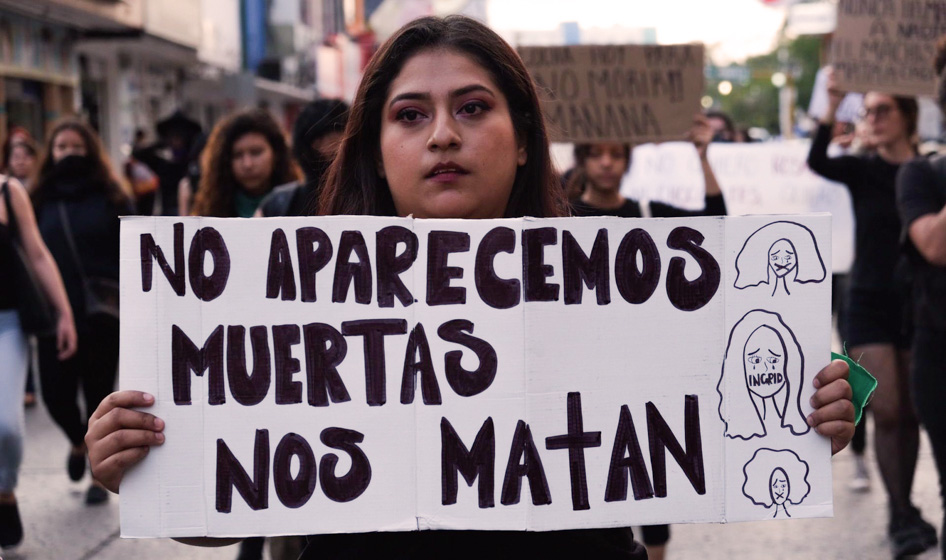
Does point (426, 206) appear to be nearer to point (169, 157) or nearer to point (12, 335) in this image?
point (12, 335)

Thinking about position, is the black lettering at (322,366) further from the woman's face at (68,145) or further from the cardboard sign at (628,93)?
the woman's face at (68,145)

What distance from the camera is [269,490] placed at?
206cm

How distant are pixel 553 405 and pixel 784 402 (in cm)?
41

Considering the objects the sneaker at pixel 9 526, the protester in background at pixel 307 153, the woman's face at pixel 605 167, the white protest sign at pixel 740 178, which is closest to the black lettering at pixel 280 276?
the protester in background at pixel 307 153

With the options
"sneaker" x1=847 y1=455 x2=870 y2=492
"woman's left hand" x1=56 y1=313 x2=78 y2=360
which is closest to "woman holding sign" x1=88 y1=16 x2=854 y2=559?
"woman's left hand" x1=56 y1=313 x2=78 y2=360

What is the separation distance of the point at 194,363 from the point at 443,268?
18.1 inches

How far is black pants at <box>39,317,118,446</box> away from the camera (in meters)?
6.54

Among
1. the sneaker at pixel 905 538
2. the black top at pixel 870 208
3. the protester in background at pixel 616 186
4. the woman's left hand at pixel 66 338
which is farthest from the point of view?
the woman's left hand at pixel 66 338

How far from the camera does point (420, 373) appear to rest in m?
2.07

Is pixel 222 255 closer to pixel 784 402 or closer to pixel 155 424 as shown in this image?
pixel 155 424

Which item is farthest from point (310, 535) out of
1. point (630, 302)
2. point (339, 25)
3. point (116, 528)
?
point (339, 25)

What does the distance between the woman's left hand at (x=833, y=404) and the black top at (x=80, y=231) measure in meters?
5.40

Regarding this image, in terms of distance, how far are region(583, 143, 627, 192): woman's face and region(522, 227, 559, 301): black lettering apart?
10.5ft

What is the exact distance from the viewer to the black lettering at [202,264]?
81.1 inches
